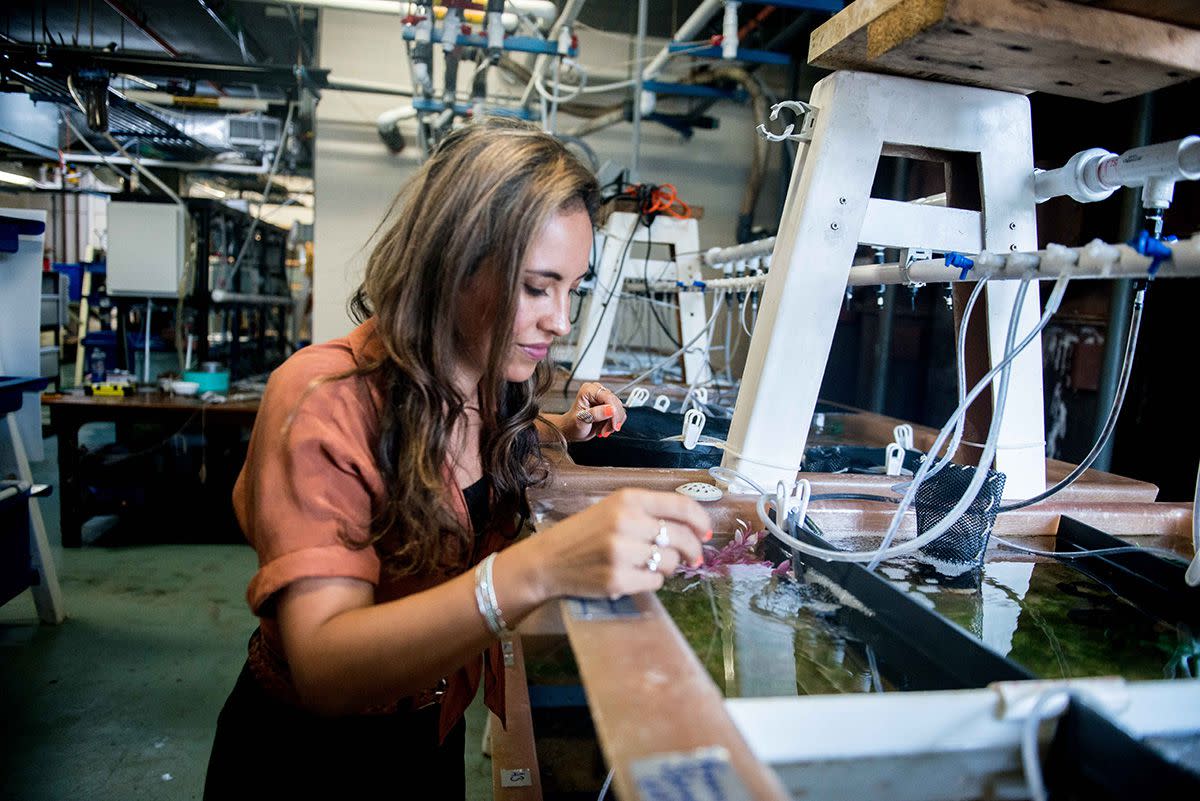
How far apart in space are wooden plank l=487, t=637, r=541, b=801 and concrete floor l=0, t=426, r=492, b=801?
0.44 meters

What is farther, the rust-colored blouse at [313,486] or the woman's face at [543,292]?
the woman's face at [543,292]

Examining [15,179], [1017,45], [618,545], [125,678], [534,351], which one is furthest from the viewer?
[15,179]

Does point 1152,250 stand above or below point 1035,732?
above

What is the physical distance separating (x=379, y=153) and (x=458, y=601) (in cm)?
495

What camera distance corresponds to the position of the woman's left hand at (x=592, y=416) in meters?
1.30

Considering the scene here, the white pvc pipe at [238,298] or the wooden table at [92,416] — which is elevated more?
the white pvc pipe at [238,298]

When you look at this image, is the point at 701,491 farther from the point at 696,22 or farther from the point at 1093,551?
the point at 696,22

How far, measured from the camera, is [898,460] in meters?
1.24

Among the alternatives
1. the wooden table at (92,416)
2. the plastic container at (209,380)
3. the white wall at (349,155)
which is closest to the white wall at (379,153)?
the white wall at (349,155)

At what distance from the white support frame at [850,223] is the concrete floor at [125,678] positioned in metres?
1.25

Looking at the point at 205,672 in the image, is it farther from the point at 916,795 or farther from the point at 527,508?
the point at 916,795

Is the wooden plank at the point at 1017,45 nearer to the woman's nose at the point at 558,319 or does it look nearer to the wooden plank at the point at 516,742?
the woman's nose at the point at 558,319

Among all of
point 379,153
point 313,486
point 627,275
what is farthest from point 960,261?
point 379,153

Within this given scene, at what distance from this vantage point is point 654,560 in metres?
0.63
